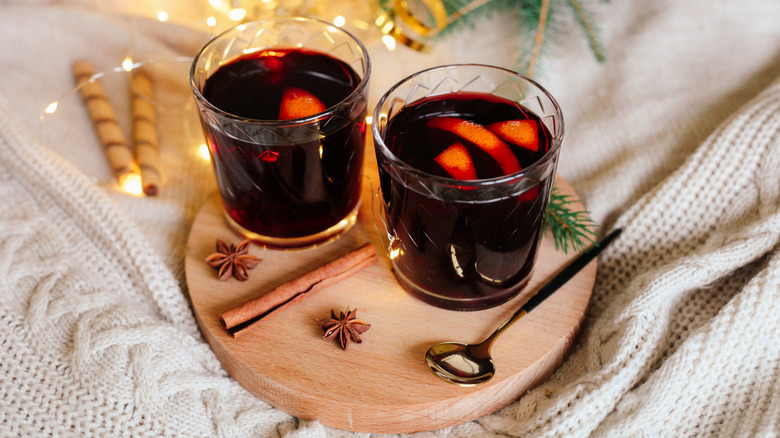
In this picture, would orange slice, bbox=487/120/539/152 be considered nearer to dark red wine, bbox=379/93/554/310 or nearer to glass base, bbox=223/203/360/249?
dark red wine, bbox=379/93/554/310

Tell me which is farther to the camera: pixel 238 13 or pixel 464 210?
pixel 238 13

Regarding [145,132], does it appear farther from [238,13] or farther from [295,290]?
[295,290]

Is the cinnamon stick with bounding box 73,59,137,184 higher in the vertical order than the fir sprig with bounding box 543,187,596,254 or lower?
lower

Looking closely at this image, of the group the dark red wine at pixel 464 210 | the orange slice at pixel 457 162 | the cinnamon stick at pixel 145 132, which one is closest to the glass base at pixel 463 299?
the dark red wine at pixel 464 210

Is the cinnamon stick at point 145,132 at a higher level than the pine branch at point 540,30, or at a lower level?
lower

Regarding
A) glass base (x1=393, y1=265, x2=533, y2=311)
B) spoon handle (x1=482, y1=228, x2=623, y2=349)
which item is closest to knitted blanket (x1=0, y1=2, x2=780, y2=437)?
spoon handle (x1=482, y1=228, x2=623, y2=349)

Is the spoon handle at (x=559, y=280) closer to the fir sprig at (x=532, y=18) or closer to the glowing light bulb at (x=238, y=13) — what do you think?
the fir sprig at (x=532, y=18)

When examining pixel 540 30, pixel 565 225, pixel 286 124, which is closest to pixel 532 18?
pixel 540 30
